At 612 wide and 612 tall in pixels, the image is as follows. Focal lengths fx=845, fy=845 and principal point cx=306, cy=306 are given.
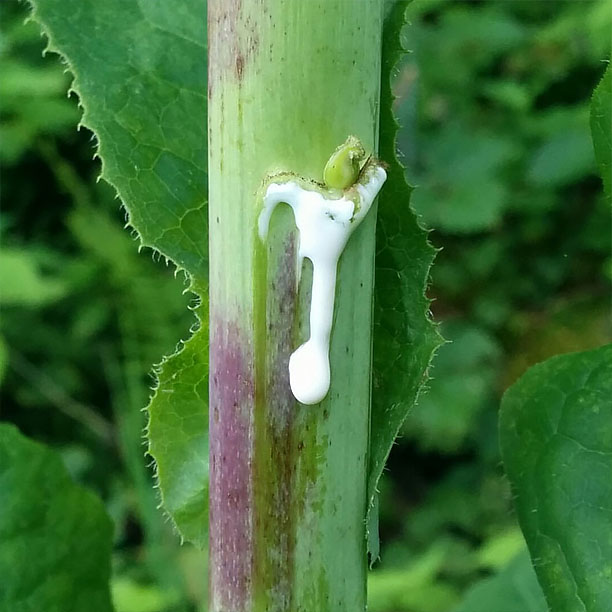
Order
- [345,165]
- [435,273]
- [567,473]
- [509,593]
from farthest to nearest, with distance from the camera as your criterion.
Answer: [435,273] → [509,593] → [567,473] → [345,165]

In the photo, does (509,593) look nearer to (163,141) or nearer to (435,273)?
(163,141)

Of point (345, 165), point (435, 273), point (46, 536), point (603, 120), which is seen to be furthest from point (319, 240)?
point (435, 273)

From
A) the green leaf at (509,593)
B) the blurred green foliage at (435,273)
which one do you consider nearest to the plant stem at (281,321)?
the green leaf at (509,593)

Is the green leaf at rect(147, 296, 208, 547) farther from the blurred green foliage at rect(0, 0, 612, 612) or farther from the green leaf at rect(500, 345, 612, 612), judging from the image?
the blurred green foliage at rect(0, 0, 612, 612)

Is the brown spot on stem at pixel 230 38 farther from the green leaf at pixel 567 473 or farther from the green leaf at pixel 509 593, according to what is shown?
the green leaf at pixel 509 593

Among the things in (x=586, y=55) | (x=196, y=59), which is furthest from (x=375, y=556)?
(x=586, y=55)

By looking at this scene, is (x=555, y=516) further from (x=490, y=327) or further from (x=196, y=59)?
(x=490, y=327)
